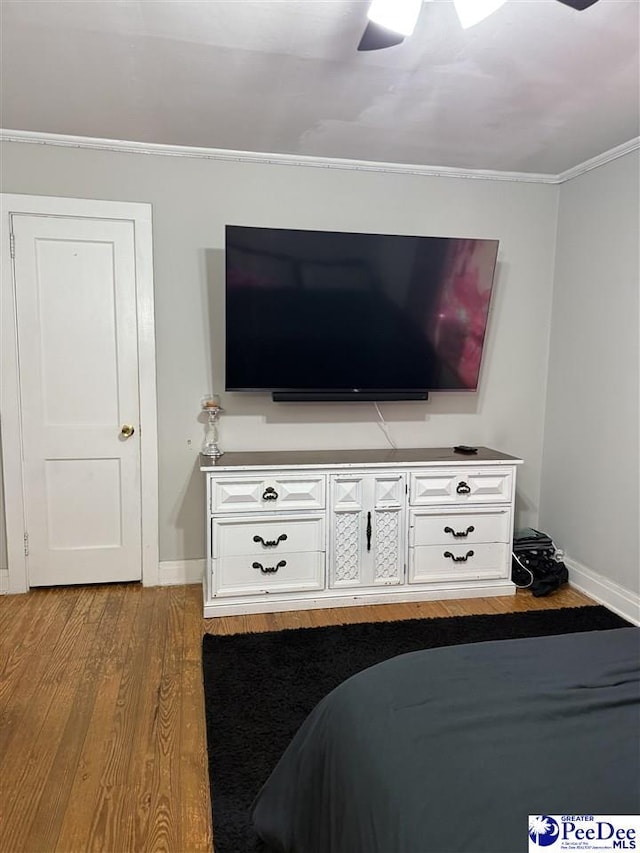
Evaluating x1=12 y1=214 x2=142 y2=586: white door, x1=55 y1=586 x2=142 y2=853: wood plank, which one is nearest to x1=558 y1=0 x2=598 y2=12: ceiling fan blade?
x1=12 y1=214 x2=142 y2=586: white door

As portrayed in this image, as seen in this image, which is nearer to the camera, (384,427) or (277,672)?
(277,672)

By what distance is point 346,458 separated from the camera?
3213 mm

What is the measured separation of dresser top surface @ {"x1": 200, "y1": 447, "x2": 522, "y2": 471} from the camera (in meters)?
Result: 3.03

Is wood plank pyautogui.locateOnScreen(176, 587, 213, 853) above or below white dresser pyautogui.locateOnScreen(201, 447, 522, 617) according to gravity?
below

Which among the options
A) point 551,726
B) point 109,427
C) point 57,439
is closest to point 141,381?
point 109,427

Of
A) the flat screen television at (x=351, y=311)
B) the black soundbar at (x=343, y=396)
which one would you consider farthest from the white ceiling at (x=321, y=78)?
the black soundbar at (x=343, y=396)

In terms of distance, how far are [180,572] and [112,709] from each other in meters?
1.24

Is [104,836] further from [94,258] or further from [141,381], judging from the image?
[94,258]

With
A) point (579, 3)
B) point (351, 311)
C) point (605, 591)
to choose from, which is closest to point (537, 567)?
point (605, 591)

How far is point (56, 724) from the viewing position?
2.12 meters

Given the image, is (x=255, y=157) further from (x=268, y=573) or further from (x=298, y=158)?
(x=268, y=573)

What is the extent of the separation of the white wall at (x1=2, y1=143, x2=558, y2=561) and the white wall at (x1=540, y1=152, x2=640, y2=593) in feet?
0.52

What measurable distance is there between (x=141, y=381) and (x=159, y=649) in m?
1.46

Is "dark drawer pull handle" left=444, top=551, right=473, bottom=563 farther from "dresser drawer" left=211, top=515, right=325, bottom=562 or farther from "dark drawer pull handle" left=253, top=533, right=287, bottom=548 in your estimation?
"dark drawer pull handle" left=253, top=533, right=287, bottom=548
